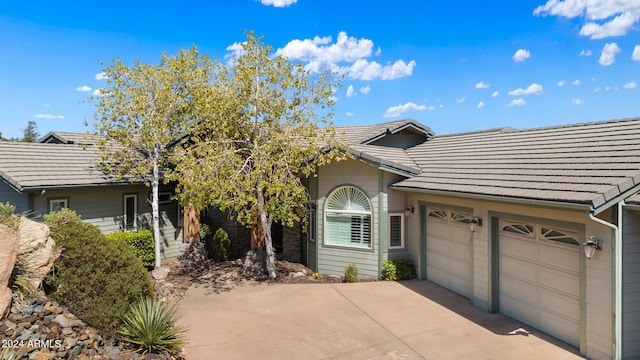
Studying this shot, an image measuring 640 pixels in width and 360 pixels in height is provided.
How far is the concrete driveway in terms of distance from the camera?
276 inches

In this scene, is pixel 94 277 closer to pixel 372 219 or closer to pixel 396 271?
pixel 372 219

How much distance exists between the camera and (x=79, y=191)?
42.4 feet

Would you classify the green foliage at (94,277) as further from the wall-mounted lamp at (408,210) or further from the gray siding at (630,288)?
the gray siding at (630,288)

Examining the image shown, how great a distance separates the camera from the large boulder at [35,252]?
619 cm

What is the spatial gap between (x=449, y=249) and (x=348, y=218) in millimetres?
3353

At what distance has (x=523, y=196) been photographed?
7.42 metres

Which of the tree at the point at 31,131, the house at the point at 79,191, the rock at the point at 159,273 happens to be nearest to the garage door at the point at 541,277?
the rock at the point at 159,273

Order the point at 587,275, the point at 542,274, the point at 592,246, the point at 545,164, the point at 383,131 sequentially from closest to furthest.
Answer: the point at 592,246
the point at 587,275
the point at 542,274
the point at 545,164
the point at 383,131

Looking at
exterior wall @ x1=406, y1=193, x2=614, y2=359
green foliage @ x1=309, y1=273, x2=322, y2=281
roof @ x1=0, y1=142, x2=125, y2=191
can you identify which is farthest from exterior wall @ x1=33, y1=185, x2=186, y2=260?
exterior wall @ x1=406, y1=193, x2=614, y2=359

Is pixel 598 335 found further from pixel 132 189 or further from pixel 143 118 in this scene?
pixel 132 189

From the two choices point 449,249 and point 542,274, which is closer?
point 542,274

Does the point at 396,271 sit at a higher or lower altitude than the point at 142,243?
lower

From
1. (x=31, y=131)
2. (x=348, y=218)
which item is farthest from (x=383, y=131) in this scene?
(x=31, y=131)

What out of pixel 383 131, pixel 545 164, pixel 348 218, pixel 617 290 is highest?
pixel 383 131
